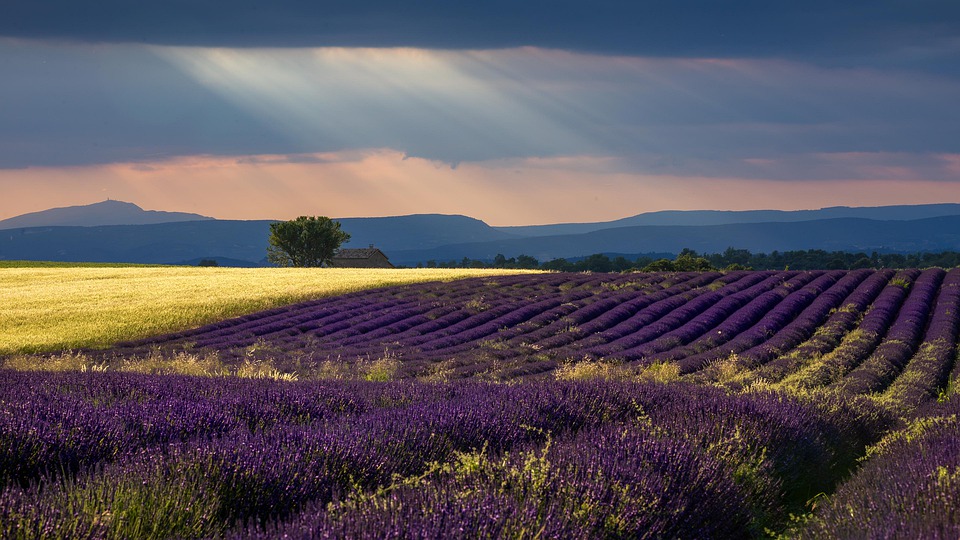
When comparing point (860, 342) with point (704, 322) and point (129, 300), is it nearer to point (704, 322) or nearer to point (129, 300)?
point (704, 322)

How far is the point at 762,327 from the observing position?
1969 centimetres

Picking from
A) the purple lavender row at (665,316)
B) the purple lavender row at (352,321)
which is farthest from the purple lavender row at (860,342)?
the purple lavender row at (352,321)

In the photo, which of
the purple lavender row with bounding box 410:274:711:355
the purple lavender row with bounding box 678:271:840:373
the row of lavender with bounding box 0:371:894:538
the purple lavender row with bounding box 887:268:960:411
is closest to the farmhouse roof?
the purple lavender row with bounding box 410:274:711:355

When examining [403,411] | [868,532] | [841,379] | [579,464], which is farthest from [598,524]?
[841,379]

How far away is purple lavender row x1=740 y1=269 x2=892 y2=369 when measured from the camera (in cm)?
1546

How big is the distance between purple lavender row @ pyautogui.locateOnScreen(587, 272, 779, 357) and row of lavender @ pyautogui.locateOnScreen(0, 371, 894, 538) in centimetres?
944

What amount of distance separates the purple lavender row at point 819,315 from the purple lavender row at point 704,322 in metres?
1.46

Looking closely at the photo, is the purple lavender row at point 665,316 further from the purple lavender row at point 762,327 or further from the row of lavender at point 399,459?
the row of lavender at point 399,459

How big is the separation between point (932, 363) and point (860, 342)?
3.13 m

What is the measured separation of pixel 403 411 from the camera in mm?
5520

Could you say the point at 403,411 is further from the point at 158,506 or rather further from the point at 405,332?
the point at 405,332

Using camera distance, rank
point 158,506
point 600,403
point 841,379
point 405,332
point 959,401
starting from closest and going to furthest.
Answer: point 158,506 < point 600,403 < point 959,401 < point 841,379 < point 405,332

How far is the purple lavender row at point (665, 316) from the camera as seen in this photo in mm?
17547

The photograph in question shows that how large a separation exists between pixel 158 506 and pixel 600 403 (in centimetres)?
381
